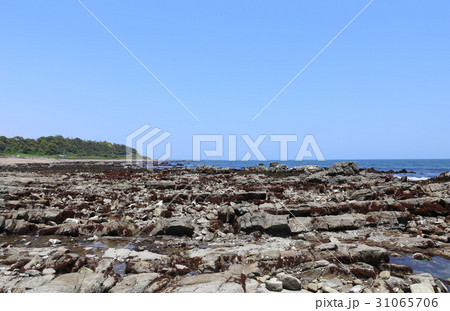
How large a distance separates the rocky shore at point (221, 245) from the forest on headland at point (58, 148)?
152 m

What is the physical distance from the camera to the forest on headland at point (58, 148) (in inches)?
5399

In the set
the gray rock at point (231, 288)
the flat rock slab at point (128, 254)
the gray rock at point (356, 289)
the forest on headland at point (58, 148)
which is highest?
the forest on headland at point (58, 148)

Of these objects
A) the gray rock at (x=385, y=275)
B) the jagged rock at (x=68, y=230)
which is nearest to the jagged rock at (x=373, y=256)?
the gray rock at (x=385, y=275)

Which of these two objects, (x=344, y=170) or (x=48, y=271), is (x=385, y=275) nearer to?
(x=48, y=271)

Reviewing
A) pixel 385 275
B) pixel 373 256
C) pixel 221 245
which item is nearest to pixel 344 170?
pixel 221 245

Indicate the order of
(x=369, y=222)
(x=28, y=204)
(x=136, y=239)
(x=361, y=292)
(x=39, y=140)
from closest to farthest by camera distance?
(x=361, y=292) → (x=136, y=239) → (x=369, y=222) → (x=28, y=204) → (x=39, y=140)

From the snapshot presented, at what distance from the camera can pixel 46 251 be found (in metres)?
8.58

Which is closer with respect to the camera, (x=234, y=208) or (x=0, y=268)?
(x=0, y=268)

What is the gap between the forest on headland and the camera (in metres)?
137

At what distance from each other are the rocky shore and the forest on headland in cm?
15173

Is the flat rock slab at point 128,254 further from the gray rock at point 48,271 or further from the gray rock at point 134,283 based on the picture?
the gray rock at point 134,283
